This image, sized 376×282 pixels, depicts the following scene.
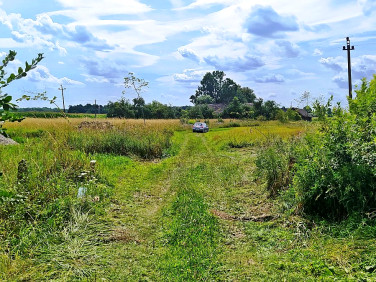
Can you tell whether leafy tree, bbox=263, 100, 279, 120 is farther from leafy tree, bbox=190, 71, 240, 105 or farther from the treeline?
leafy tree, bbox=190, 71, 240, 105

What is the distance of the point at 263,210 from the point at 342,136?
7.11ft

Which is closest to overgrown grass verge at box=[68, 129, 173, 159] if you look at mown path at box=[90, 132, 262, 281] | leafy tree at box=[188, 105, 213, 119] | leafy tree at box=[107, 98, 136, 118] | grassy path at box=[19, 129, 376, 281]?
mown path at box=[90, 132, 262, 281]

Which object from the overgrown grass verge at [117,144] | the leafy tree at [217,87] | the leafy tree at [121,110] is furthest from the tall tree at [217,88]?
the overgrown grass verge at [117,144]

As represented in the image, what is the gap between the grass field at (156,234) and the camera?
422cm

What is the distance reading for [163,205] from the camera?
7.43 metres

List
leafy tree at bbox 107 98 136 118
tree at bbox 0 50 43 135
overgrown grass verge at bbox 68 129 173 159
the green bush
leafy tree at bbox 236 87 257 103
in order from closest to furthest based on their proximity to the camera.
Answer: tree at bbox 0 50 43 135 < the green bush < overgrown grass verge at bbox 68 129 173 159 < leafy tree at bbox 107 98 136 118 < leafy tree at bbox 236 87 257 103

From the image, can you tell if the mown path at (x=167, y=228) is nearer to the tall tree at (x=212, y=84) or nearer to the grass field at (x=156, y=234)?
the grass field at (x=156, y=234)

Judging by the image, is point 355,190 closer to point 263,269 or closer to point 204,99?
point 263,269

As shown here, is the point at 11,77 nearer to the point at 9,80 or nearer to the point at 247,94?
the point at 9,80

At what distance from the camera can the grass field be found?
4.22 meters

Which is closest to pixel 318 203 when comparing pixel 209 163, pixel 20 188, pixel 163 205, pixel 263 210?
pixel 263 210

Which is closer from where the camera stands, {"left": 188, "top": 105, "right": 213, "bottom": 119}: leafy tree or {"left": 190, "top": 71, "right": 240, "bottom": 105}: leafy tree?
{"left": 188, "top": 105, "right": 213, "bottom": 119}: leafy tree

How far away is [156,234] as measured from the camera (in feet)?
18.8

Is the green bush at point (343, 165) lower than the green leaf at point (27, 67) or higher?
lower
